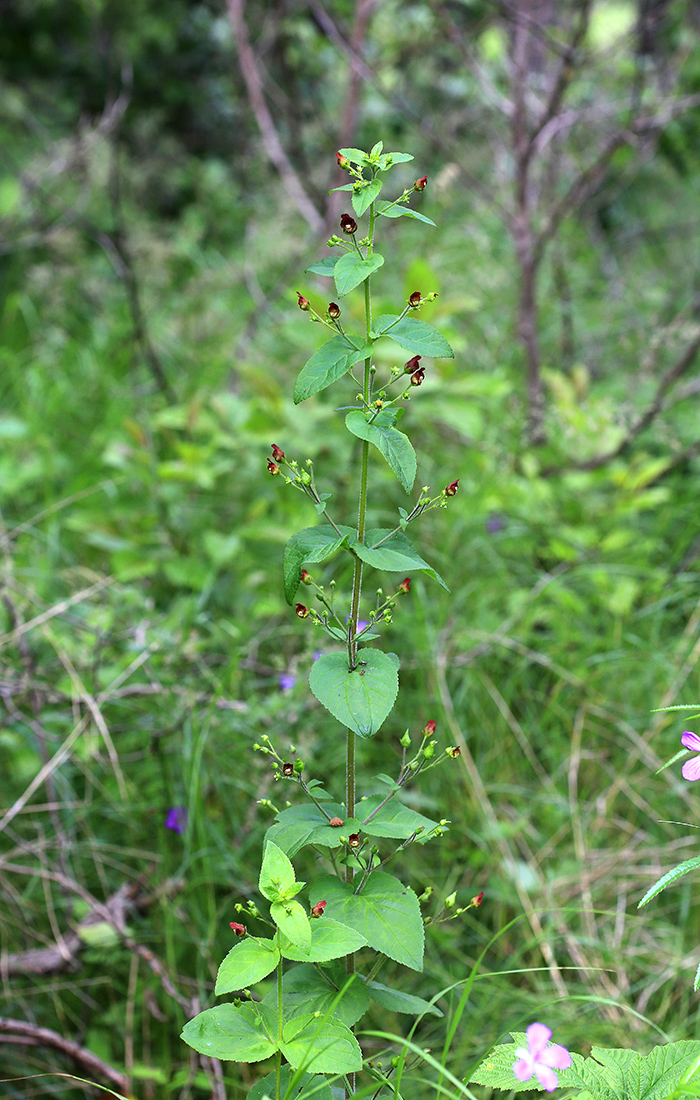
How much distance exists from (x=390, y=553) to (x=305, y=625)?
1027 mm

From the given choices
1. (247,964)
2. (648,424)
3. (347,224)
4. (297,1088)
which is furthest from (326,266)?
(648,424)

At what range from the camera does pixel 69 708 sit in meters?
1.92

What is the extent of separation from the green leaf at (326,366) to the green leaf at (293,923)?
19.1 inches

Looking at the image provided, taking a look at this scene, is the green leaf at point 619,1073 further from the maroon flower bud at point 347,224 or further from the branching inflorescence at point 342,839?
the maroon flower bud at point 347,224

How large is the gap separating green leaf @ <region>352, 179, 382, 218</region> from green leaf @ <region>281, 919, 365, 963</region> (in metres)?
0.70

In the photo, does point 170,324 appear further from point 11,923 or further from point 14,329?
point 11,923

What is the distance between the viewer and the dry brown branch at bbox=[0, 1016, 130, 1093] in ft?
4.16

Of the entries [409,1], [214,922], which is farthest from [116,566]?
[409,1]

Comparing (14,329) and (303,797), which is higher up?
(14,329)

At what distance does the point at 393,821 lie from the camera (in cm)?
96

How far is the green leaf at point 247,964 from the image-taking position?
2.61ft

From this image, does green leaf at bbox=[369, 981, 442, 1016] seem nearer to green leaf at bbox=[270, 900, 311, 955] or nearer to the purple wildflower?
green leaf at bbox=[270, 900, 311, 955]

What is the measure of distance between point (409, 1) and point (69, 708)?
416 centimetres

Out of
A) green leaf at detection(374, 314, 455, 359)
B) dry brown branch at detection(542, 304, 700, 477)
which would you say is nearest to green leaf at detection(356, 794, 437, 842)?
green leaf at detection(374, 314, 455, 359)
